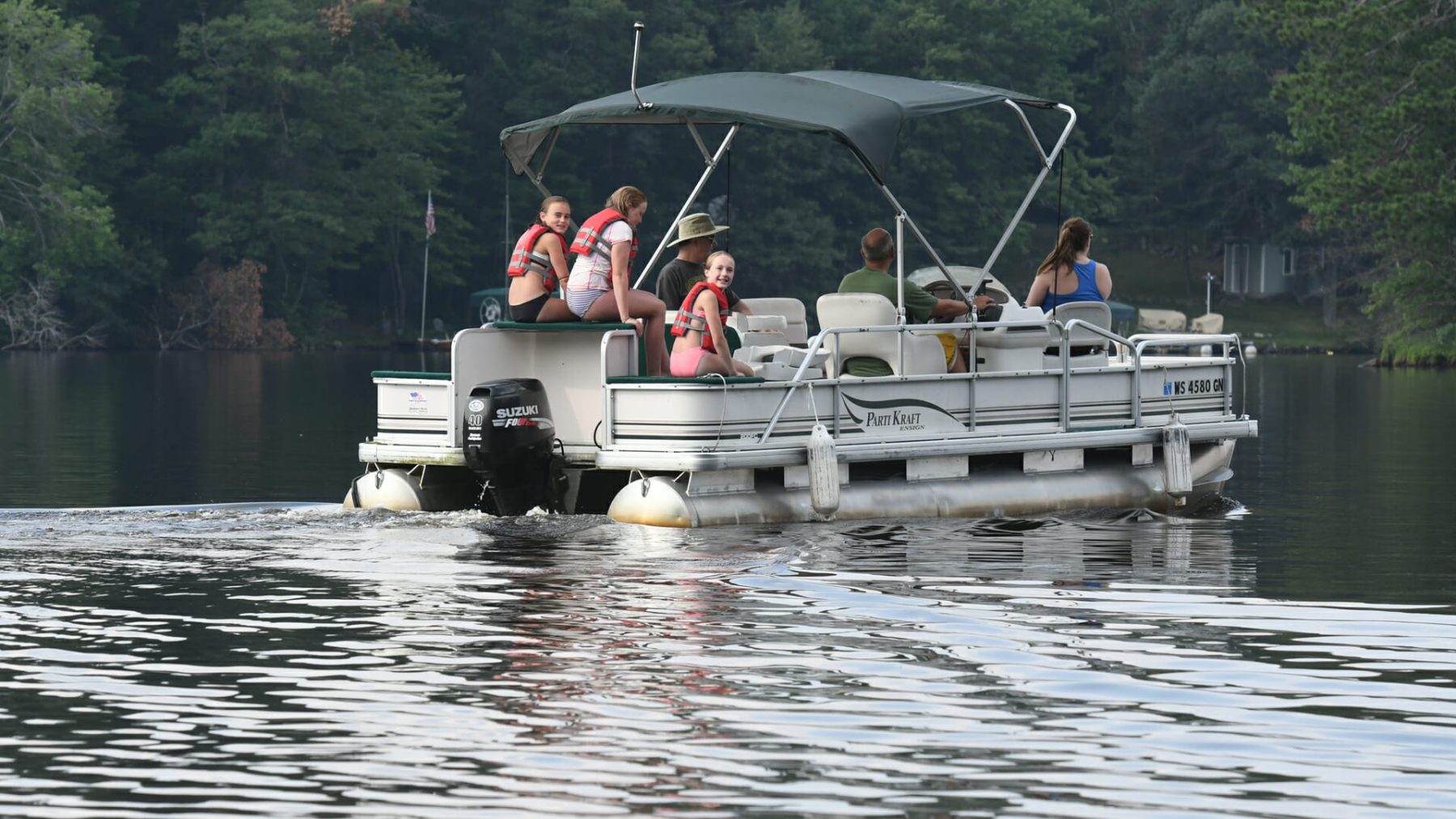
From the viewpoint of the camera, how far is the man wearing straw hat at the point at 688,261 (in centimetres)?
1523

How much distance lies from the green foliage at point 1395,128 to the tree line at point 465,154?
2.77 feet

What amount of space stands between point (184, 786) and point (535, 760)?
1.17 m

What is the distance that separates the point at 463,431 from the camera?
14383 mm

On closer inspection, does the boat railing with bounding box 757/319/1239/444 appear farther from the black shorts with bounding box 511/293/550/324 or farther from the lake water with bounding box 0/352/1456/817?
the black shorts with bounding box 511/293/550/324

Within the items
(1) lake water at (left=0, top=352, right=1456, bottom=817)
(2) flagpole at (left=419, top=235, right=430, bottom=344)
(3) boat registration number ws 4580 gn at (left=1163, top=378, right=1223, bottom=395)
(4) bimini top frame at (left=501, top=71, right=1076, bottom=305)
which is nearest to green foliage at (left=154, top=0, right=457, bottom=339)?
(2) flagpole at (left=419, top=235, right=430, bottom=344)

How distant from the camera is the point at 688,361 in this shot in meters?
14.5

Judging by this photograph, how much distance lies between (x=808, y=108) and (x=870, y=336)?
1629 millimetres

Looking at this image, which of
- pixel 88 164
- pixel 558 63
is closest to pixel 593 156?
pixel 558 63

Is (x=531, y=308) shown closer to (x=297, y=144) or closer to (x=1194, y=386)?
(x=1194, y=386)

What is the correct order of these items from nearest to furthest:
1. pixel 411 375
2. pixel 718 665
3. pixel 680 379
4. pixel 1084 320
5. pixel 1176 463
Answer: pixel 718 665
pixel 680 379
pixel 411 375
pixel 1084 320
pixel 1176 463

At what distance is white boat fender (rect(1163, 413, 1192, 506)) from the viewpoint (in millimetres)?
16922

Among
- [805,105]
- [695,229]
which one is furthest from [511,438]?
[805,105]

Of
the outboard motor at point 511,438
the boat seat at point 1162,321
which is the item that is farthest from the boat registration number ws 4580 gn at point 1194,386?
the boat seat at point 1162,321

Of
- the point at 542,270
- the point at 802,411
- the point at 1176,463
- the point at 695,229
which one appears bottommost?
the point at 1176,463
